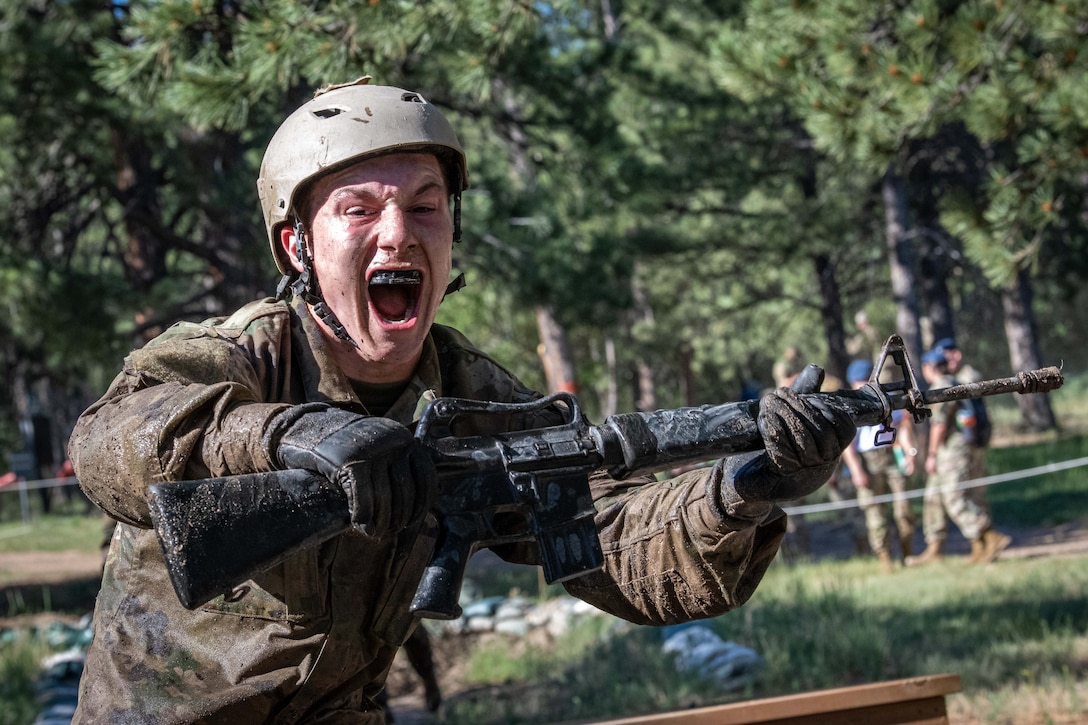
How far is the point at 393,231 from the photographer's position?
2.99 meters

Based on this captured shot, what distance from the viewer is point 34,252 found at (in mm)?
10320

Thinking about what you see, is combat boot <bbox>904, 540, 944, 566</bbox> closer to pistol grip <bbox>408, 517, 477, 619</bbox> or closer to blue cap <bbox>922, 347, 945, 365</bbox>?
blue cap <bbox>922, 347, 945, 365</bbox>

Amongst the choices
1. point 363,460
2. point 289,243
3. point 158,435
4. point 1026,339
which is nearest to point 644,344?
point 1026,339

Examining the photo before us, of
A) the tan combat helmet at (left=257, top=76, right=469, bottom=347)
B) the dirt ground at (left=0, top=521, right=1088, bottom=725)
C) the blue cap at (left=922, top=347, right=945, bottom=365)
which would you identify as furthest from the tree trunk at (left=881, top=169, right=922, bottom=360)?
the tan combat helmet at (left=257, top=76, right=469, bottom=347)

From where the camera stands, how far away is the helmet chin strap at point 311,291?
310 centimetres

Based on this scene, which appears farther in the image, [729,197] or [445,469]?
[729,197]

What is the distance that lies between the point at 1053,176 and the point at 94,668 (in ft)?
19.1

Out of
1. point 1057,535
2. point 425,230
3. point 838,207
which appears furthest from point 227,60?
point 838,207

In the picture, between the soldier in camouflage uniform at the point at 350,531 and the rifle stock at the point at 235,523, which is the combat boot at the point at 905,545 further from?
the rifle stock at the point at 235,523

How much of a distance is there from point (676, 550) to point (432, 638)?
713 cm

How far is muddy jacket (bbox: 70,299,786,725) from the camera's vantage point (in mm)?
2812

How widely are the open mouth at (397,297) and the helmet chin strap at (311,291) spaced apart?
0.11 m

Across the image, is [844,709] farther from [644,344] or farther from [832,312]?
[644,344]

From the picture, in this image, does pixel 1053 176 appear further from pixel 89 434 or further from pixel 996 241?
pixel 89 434
